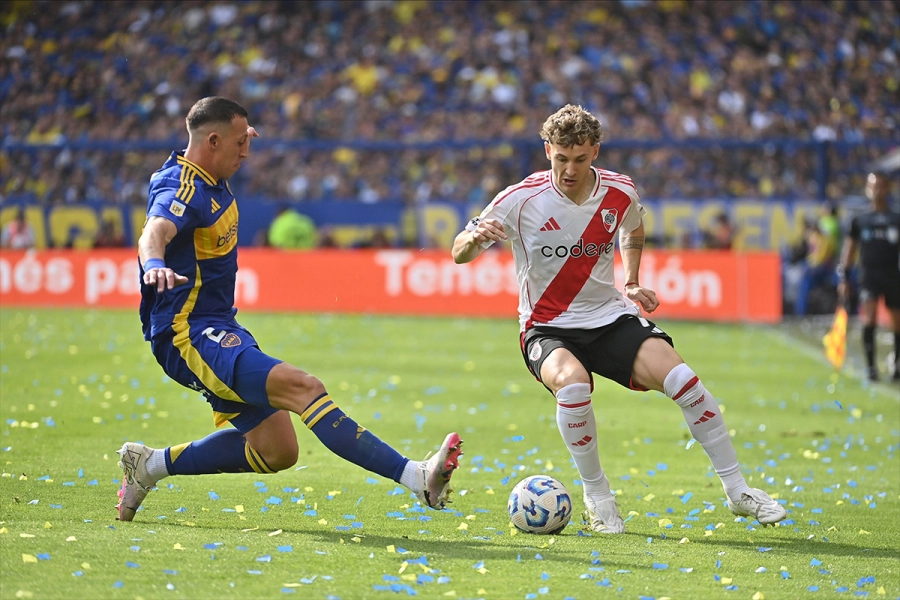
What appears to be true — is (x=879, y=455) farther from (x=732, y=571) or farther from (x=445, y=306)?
(x=445, y=306)

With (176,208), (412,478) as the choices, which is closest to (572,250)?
(412,478)

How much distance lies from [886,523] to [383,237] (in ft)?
50.9

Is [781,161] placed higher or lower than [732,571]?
higher

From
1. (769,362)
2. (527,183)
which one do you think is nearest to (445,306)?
(769,362)

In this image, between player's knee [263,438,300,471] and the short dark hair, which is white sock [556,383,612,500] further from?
the short dark hair

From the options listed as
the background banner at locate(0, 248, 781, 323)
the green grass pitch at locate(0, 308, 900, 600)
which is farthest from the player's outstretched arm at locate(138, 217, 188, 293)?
the background banner at locate(0, 248, 781, 323)

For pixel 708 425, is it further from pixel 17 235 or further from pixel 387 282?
pixel 17 235

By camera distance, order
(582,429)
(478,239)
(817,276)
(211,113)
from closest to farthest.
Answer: (211,113), (478,239), (582,429), (817,276)

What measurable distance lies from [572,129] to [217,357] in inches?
75.2

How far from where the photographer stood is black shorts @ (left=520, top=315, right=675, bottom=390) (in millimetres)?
5605

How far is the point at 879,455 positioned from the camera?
26.6 ft

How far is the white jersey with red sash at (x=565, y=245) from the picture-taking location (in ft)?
18.7

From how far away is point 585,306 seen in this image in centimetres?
574

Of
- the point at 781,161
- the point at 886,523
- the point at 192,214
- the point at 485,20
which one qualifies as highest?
the point at 485,20
